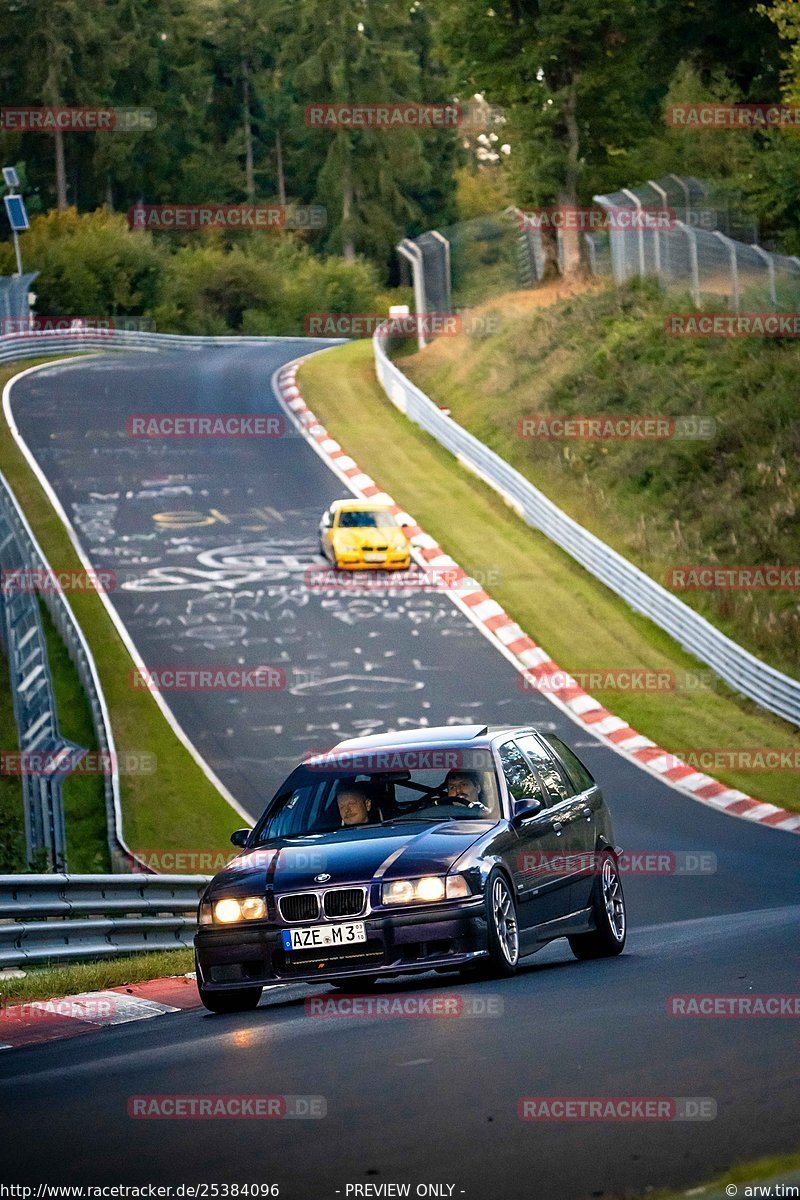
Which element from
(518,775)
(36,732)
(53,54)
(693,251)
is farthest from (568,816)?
(53,54)

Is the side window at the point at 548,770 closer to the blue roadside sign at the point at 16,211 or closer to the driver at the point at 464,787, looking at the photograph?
the driver at the point at 464,787

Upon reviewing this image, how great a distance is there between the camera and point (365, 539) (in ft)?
112

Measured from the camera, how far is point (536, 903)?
35.8 feet

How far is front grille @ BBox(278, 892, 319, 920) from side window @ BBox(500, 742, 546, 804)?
1.55 metres

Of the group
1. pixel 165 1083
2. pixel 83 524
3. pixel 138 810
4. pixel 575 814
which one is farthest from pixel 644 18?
pixel 165 1083

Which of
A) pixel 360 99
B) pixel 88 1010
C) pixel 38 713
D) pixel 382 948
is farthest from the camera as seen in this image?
pixel 360 99

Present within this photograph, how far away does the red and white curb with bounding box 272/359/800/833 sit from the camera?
23719mm

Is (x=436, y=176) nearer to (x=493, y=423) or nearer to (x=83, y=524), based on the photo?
(x=493, y=423)

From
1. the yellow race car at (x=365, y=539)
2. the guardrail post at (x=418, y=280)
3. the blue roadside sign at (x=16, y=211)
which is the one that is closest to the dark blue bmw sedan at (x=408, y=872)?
the yellow race car at (x=365, y=539)

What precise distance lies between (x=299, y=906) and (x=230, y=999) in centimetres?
83

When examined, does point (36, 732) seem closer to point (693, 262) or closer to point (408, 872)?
point (408, 872)

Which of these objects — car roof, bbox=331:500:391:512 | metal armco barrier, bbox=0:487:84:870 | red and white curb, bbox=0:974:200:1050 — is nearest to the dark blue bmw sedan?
red and white curb, bbox=0:974:200:1050

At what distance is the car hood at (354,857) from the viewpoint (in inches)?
396

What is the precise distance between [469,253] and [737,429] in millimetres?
14496
